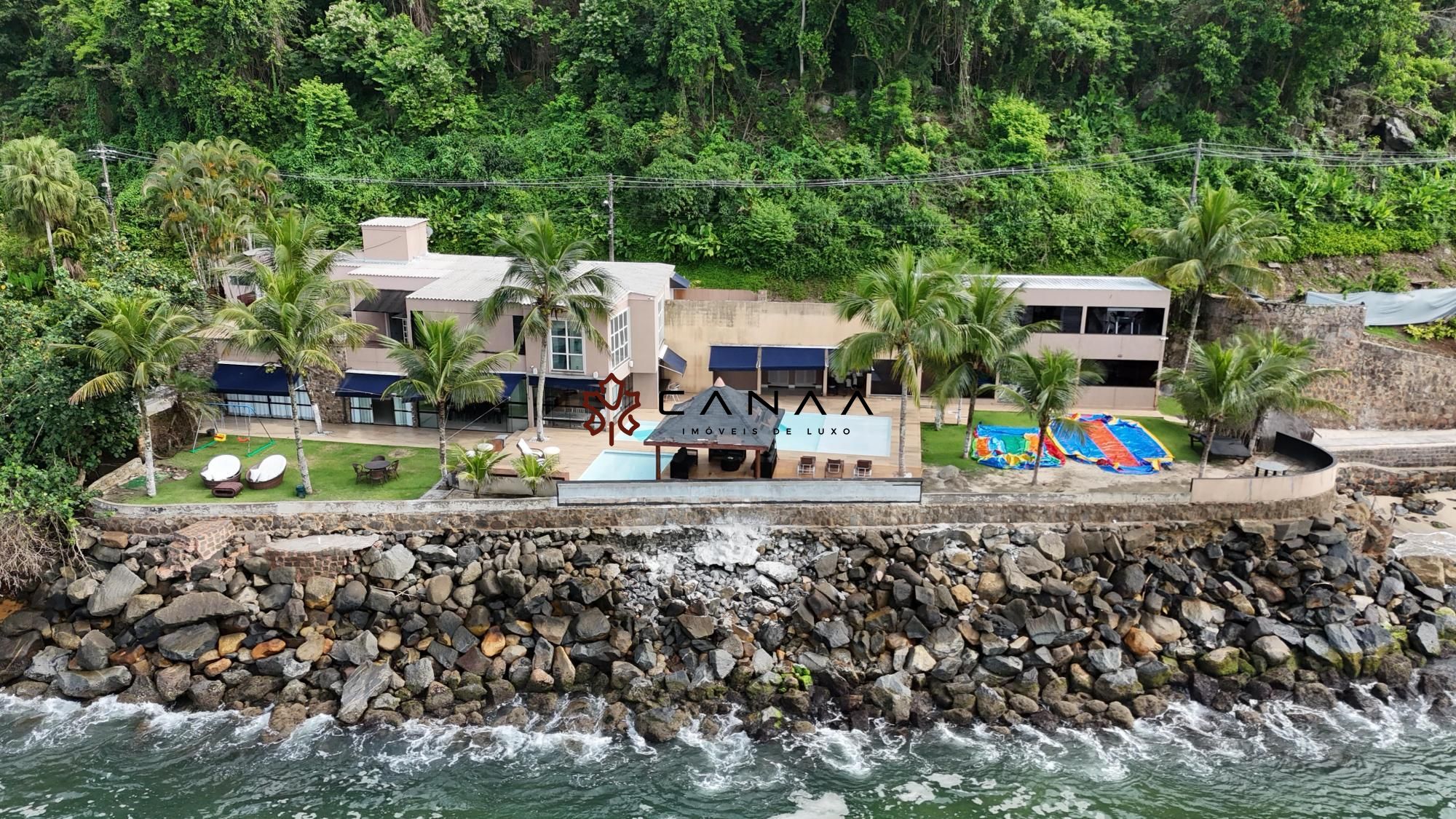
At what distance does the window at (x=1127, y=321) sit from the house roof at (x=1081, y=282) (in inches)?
34.3

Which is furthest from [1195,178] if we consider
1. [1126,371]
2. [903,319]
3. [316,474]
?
[316,474]

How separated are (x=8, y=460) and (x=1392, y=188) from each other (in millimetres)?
56273

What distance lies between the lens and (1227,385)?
3127cm

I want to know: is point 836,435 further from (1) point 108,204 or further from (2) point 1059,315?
(1) point 108,204

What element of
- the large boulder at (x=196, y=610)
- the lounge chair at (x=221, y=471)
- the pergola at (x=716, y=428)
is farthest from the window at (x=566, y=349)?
the large boulder at (x=196, y=610)

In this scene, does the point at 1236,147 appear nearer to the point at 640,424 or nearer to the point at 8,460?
the point at 640,424

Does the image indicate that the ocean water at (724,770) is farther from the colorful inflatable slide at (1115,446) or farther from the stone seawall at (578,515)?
the colorful inflatable slide at (1115,446)

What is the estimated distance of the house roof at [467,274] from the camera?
3722 cm

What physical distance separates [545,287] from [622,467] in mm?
6414

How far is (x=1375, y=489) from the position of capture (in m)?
37.2

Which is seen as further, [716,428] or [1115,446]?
[1115,446]

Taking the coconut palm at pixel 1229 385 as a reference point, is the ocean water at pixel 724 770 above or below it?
below

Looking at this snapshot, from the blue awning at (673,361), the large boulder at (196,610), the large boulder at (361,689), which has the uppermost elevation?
the blue awning at (673,361)

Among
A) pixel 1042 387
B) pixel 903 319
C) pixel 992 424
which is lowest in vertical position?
pixel 992 424
